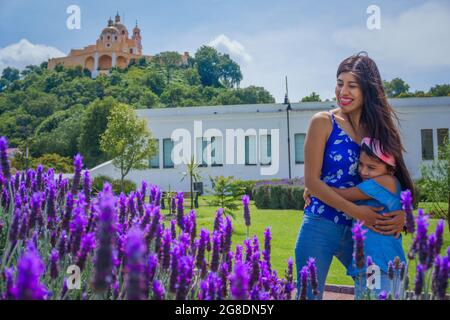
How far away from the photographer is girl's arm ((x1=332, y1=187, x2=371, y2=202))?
2696mm

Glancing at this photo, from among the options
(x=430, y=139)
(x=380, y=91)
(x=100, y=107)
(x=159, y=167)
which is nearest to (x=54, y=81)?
(x=100, y=107)

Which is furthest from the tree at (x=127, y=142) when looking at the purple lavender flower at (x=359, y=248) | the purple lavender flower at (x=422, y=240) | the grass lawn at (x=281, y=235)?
the purple lavender flower at (x=422, y=240)

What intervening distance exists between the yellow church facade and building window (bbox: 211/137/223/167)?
4534 centimetres

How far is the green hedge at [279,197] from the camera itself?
16.2 metres

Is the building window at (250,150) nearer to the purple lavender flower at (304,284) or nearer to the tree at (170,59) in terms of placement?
the purple lavender flower at (304,284)

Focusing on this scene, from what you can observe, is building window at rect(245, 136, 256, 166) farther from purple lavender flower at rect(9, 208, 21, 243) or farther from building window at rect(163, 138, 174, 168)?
purple lavender flower at rect(9, 208, 21, 243)

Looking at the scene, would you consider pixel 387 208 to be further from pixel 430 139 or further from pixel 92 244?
pixel 430 139

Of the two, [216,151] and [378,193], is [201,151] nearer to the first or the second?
[216,151]

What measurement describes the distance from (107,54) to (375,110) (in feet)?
245

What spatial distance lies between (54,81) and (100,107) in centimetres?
1442

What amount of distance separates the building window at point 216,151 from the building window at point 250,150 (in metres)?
1.45

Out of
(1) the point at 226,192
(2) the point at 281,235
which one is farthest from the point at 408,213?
(1) the point at 226,192

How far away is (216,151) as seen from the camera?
1028 inches
